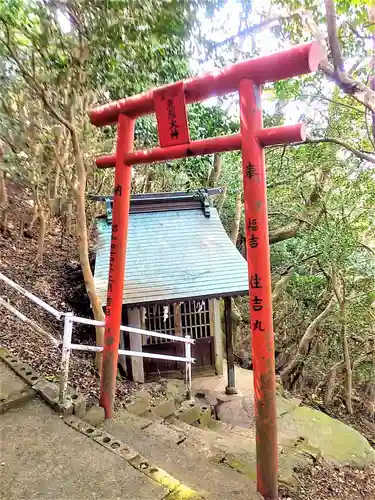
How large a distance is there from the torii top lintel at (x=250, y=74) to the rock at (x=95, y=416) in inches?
139

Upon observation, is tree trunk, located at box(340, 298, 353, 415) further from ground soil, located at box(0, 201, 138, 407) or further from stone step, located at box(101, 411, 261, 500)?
stone step, located at box(101, 411, 261, 500)

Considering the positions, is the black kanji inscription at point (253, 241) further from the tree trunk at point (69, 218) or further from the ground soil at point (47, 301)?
the tree trunk at point (69, 218)

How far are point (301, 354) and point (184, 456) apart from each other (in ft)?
30.0

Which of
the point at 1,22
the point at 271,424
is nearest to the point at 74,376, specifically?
the point at 271,424

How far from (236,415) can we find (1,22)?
793 cm

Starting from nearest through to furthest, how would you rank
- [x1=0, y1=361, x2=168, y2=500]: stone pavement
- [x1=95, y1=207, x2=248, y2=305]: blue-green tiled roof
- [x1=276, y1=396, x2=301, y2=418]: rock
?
[x1=0, y1=361, x2=168, y2=500]: stone pavement, [x1=95, y1=207, x2=248, y2=305]: blue-green tiled roof, [x1=276, y1=396, x2=301, y2=418]: rock

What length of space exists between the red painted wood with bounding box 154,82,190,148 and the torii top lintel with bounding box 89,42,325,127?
0.30ft

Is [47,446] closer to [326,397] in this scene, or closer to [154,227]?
[154,227]

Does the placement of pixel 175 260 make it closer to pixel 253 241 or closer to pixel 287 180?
pixel 287 180

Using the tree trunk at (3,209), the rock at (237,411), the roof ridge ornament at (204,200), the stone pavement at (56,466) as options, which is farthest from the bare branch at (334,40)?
the tree trunk at (3,209)

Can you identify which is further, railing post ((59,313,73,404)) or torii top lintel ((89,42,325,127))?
railing post ((59,313,73,404))

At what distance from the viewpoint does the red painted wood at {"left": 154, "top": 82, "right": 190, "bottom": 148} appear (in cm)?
388

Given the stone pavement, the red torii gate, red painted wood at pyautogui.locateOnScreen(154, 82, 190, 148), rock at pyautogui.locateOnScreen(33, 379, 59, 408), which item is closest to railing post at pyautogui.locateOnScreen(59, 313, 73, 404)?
rock at pyautogui.locateOnScreen(33, 379, 59, 408)

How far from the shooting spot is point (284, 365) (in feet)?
43.1
